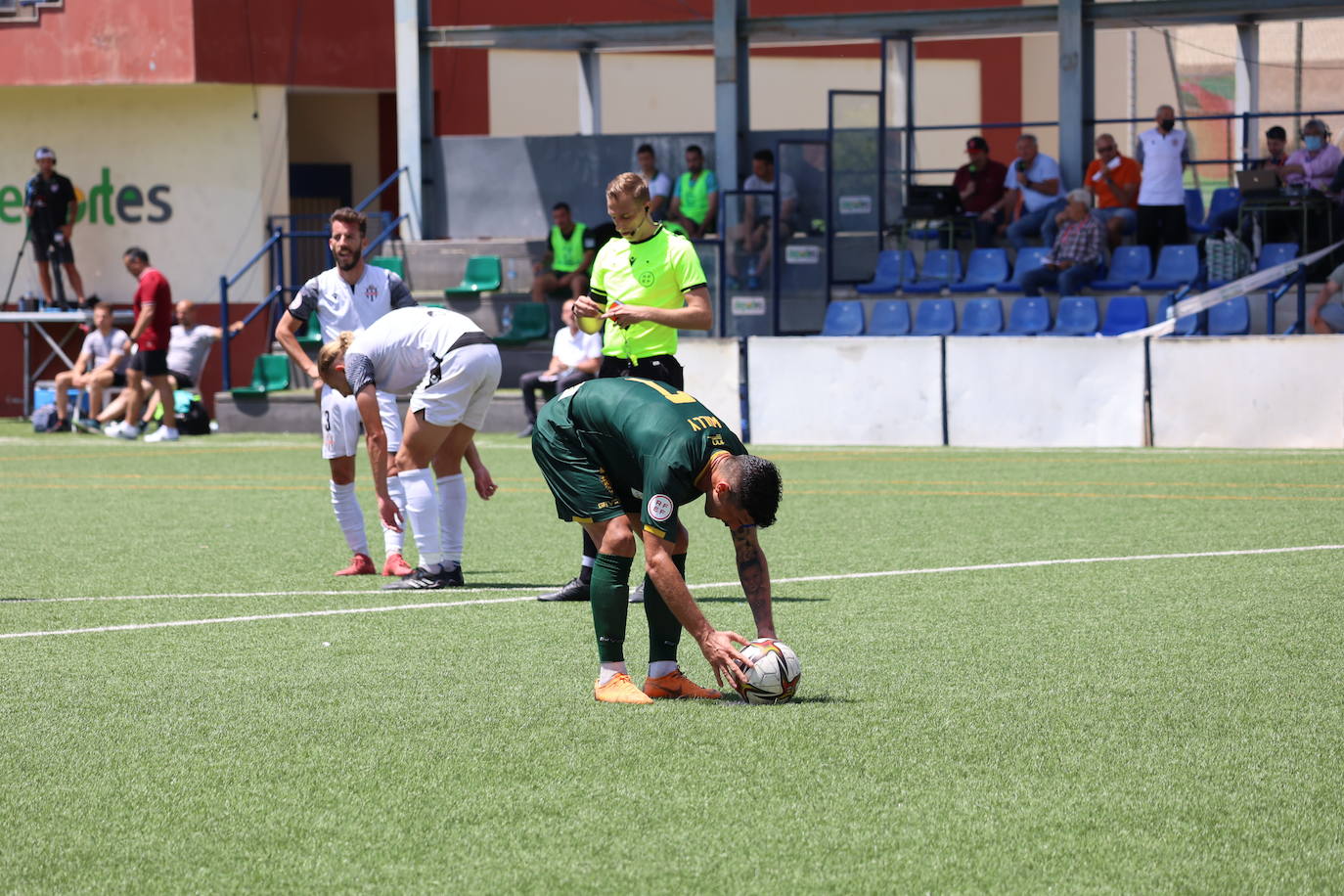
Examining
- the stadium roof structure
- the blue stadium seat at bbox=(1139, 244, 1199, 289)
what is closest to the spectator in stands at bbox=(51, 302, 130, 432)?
the stadium roof structure

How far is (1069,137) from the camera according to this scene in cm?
2273

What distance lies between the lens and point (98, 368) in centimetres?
2248

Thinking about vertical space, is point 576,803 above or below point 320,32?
below

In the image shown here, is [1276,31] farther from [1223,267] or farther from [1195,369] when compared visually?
[1195,369]

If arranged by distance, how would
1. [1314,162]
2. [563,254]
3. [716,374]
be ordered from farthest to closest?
[563,254] → [1314,162] → [716,374]

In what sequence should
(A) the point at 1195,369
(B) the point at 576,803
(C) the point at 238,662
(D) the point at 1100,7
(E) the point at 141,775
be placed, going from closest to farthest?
1. (B) the point at 576,803
2. (E) the point at 141,775
3. (C) the point at 238,662
4. (A) the point at 1195,369
5. (D) the point at 1100,7

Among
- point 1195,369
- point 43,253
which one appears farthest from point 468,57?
point 1195,369

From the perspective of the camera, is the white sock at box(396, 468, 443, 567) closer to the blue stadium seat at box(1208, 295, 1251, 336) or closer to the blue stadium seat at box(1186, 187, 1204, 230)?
the blue stadium seat at box(1208, 295, 1251, 336)

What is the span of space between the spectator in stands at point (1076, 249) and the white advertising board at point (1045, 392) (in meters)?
3.00

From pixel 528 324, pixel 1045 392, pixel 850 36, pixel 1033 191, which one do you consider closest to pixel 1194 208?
pixel 1033 191

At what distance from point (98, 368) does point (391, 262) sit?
4.06 metres

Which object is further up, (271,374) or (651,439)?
(651,439)

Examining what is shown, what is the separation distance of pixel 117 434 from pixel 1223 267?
12.3 m

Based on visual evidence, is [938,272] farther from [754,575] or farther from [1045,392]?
[754,575]
